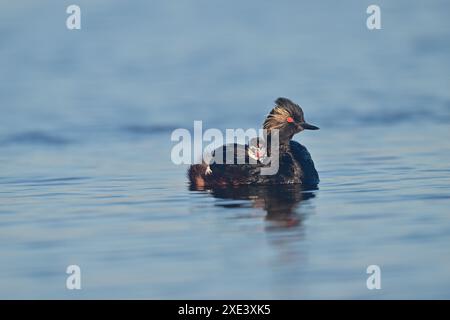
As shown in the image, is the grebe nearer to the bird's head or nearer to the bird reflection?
the bird's head

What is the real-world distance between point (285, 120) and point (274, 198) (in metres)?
1.82

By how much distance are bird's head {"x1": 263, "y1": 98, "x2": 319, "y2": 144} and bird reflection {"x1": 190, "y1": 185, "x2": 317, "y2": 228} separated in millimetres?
957

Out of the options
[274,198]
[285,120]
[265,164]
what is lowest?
[274,198]

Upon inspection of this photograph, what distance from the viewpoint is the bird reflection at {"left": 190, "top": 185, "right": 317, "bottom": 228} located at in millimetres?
11445

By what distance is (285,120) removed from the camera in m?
14.5

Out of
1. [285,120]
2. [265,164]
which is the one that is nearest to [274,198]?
[265,164]

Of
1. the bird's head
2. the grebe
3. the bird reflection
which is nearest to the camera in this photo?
the bird reflection

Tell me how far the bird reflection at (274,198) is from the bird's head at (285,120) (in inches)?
37.7

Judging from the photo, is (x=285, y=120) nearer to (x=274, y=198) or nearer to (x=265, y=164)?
(x=265, y=164)

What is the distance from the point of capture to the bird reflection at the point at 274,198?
11445mm

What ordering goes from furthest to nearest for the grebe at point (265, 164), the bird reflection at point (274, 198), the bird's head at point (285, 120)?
the bird's head at point (285, 120)
the grebe at point (265, 164)
the bird reflection at point (274, 198)

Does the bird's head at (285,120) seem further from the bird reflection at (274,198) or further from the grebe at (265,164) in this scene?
the bird reflection at (274,198)

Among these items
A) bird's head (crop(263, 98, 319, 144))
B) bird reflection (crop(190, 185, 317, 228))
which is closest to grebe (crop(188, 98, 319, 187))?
bird's head (crop(263, 98, 319, 144))

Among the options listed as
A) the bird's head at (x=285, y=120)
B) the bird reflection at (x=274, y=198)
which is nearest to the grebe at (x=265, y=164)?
the bird's head at (x=285, y=120)
